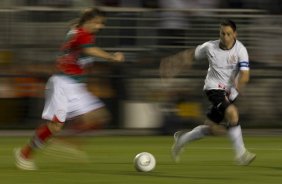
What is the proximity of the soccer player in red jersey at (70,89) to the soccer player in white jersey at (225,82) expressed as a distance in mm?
1614

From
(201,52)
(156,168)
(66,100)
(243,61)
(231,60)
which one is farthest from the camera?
(201,52)

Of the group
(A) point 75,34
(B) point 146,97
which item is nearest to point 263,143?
(B) point 146,97

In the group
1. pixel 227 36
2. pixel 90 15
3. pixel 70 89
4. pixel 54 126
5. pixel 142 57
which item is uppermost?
pixel 90 15

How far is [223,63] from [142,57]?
7729 mm

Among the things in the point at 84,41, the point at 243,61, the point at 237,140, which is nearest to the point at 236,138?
the point at 237,140

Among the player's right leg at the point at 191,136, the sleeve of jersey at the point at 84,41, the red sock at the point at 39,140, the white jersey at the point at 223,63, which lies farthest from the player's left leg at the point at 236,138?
the red sock at the point at 39,140

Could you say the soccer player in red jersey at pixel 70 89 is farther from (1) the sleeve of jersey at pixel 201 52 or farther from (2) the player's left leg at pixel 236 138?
(2) the player's left leg at pixel 236 138

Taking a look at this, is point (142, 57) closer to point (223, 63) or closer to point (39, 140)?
point (223, 63)

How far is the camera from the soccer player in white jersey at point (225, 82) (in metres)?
13.4

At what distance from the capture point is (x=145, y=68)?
21203 millimetres

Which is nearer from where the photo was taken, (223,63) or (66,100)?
(66,100)

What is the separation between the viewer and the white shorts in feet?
41.7

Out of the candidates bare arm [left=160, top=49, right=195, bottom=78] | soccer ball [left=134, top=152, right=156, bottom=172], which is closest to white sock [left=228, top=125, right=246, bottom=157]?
bare arm [left=160, top=49, right=195, bottom=78]

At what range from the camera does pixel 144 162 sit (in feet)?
40.3
